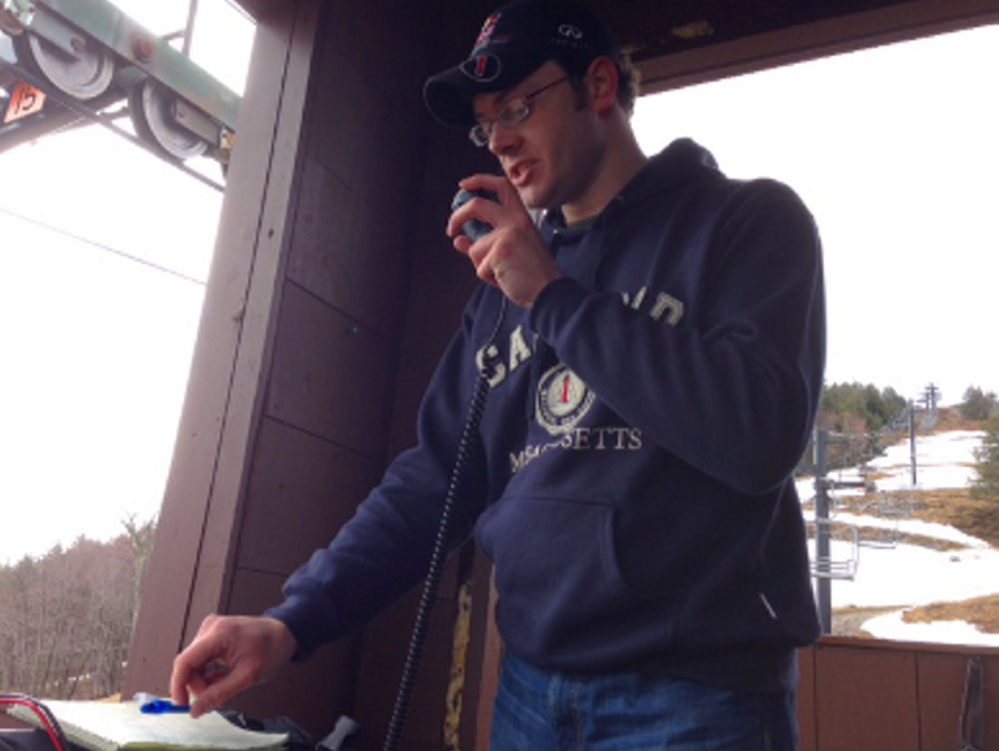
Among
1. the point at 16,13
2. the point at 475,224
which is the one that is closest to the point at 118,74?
the point at 16,13

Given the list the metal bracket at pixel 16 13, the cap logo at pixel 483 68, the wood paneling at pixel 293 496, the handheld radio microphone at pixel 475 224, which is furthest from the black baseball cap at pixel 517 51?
the metal bracket at pixel 16 13

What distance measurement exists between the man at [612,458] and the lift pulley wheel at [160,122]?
3.88 metres

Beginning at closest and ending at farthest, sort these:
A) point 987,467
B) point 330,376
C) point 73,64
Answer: point 330,376 < point 987,467 < point 73,64

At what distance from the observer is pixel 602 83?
1.29 m

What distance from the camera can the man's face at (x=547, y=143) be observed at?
1.22 meters

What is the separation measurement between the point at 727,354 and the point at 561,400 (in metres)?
0.27

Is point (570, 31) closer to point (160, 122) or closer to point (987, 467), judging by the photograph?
point (987, 467)

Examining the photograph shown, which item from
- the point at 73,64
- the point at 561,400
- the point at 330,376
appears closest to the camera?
the point at 561,400

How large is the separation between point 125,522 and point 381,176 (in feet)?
5.22

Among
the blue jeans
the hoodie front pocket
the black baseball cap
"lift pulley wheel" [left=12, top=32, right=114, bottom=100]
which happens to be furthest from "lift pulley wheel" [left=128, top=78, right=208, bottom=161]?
the blue jeans

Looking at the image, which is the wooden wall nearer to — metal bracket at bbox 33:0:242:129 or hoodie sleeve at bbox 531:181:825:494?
hoodie sleeve at bbox 531:181:825:494

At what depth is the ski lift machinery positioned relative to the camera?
3988 millimetres

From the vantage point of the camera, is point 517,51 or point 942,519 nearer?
point 517,51

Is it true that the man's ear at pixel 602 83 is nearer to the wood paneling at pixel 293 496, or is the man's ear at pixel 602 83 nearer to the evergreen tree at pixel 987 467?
the wood paneling at pixel 293 496
